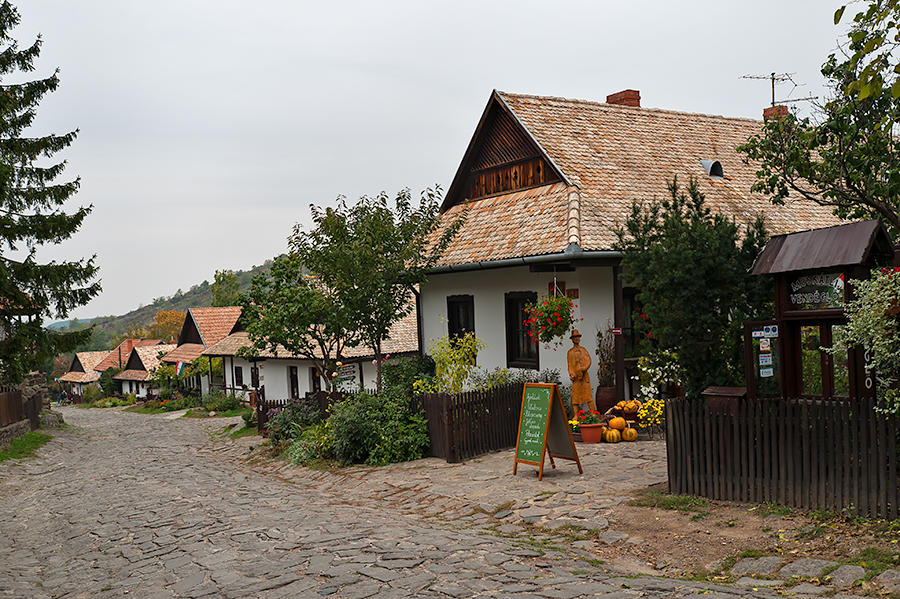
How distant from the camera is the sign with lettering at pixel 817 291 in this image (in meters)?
7.77

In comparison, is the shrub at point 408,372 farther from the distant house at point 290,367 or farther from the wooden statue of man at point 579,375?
the distant house at point 290,367

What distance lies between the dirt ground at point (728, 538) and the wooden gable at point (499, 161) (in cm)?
873

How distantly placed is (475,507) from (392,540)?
5.81 ft

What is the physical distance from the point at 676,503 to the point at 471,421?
4961 millimetres

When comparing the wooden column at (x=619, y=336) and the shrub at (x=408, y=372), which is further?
the shrub at (x=408, y=372)

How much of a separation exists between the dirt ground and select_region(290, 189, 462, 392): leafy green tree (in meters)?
8.15

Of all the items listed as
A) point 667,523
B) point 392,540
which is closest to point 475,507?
point 392,540

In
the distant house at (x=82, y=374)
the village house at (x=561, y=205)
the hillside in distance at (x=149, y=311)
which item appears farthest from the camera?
the hillside in distance at (x=149, y=311)

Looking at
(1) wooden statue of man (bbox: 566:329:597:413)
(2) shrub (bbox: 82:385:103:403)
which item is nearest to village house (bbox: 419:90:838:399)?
(1) wooden statue of man (bbox: 566:329:597:413)

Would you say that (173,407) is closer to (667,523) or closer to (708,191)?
(708,191)

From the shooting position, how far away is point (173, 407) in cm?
4603

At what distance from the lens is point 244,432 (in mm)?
23359

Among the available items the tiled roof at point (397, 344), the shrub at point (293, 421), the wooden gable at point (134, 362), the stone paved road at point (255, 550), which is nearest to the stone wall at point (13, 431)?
the stone paved road at point (255, 550)

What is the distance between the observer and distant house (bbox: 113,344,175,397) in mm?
59469
